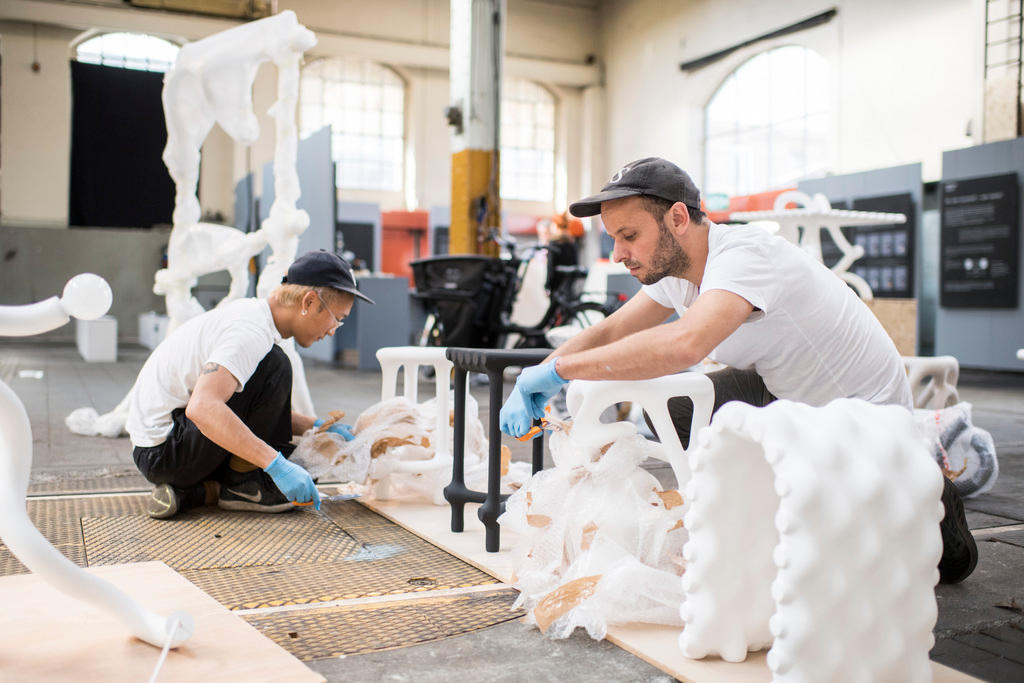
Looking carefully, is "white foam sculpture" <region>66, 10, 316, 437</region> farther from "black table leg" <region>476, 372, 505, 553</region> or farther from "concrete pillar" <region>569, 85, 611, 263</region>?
"concrete pillar" <region>569, 85, 611, 263</region>

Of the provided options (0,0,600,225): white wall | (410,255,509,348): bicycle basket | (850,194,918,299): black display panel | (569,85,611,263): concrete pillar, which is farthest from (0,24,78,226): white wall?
(850,194,918,299): black display panel

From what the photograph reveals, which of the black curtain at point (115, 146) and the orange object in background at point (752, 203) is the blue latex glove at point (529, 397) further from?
the black curtain at point (115, 146)

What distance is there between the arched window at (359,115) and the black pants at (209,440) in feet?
42.9

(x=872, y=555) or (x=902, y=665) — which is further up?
(x=872, y=555)

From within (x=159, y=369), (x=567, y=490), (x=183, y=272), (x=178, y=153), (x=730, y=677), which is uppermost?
(x=178, y=153)

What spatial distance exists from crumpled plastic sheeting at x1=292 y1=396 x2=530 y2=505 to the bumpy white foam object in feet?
4.84

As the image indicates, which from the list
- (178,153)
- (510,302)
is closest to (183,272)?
(178,153)

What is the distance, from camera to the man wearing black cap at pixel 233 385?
2.59 meters

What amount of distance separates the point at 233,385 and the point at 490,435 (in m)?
0.77

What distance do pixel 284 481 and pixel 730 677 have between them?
4.50 ft

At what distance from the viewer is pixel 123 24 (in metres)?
13.3

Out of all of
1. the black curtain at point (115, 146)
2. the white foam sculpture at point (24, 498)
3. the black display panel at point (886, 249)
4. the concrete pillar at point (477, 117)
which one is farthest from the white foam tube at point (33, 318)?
the black curtain at point (115, 146)

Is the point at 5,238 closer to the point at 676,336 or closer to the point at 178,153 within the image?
the point at 178,153

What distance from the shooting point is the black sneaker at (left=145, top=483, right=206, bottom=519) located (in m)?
2.67
